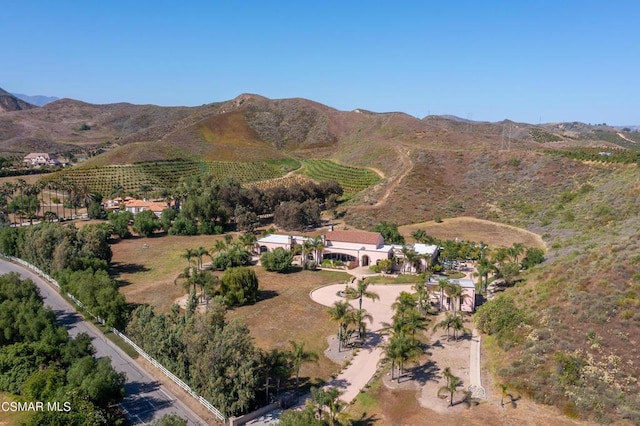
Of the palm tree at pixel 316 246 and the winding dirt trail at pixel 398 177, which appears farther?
the winding dirt trail at pixel 398 177

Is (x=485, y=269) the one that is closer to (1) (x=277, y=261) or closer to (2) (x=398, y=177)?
(1) (x=277, y=261)

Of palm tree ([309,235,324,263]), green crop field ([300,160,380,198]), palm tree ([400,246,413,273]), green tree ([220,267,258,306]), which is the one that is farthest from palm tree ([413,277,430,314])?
green crop field ([300,160,380,198])

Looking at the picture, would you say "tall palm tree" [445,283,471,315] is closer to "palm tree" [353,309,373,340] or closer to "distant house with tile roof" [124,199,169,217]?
"palm tree" [353,309,373,340]

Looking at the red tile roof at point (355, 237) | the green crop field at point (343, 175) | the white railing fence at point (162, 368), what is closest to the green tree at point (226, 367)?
the white railing fence at point (162, 368)

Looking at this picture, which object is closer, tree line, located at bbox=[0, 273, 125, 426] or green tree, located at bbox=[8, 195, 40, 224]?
tree line, located at bbox=[0, 273, 125, 426]

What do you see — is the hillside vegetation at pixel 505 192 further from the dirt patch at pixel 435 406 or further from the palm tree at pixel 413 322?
the palm tree at pixel 413 322

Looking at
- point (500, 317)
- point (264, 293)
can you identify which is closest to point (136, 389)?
point (264, 293)
